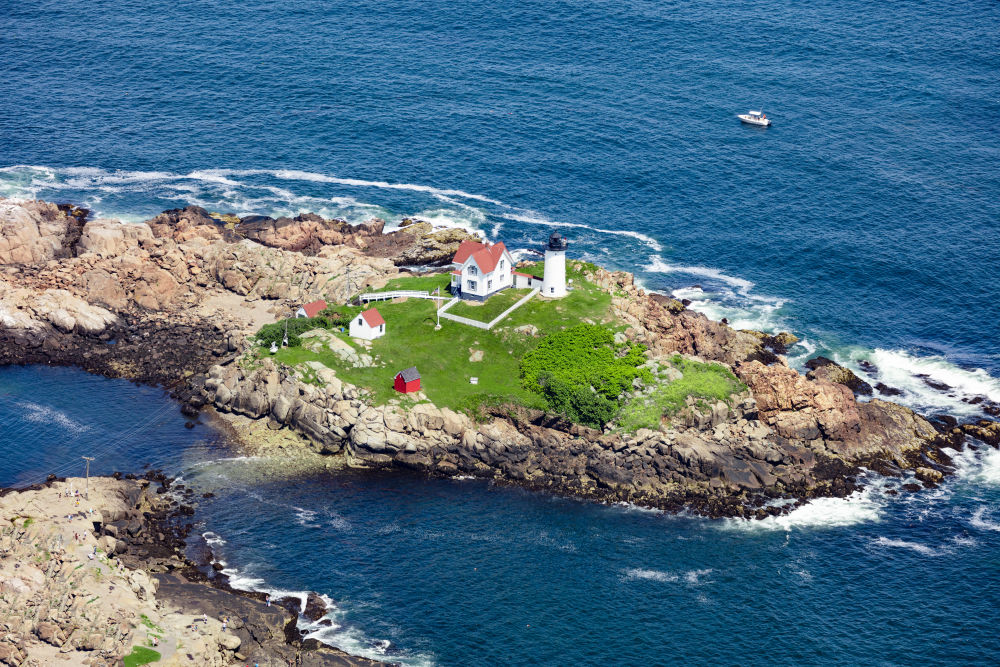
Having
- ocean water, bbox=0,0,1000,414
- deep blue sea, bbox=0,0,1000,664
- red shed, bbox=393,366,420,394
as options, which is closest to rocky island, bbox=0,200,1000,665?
red shed, bbox=393,366,420,394

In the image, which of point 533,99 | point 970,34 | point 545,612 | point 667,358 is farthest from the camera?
point 970,34

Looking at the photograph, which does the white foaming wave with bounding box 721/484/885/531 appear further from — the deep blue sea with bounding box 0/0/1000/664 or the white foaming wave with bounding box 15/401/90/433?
the white foaming wave with bounding box 15/401/90/433

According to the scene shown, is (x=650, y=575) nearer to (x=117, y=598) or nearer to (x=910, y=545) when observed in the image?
(x=910, y=545)

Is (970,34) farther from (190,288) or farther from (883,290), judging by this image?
(190,288)

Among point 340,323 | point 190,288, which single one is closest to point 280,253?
point 190,288

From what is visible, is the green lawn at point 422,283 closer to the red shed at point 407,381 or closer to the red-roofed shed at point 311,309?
the red-roofed shed at point 311,309

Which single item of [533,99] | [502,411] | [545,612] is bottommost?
[545,612]

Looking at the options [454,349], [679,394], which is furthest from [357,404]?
[679,394]
